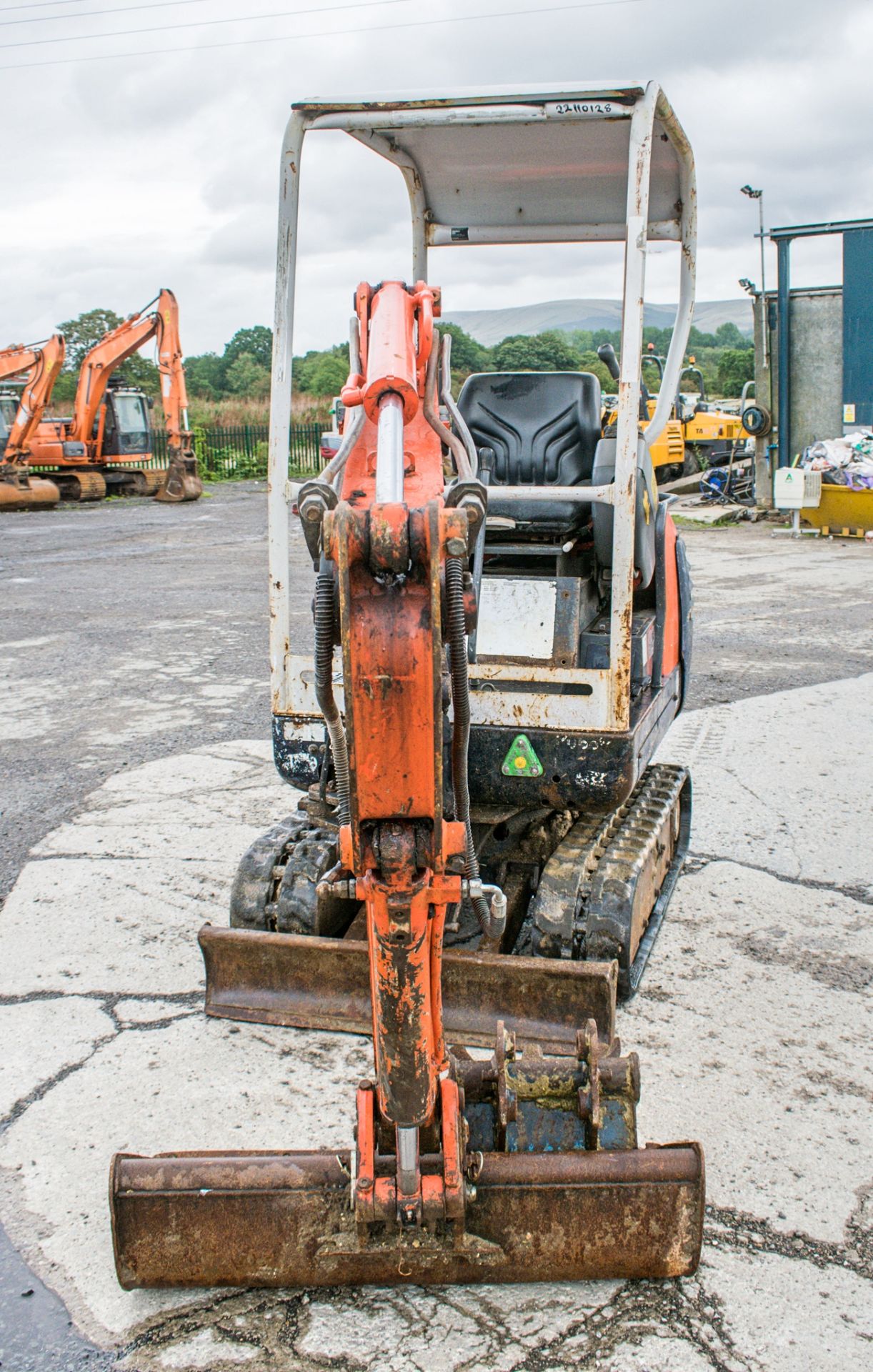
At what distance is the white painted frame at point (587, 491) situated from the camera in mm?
3559

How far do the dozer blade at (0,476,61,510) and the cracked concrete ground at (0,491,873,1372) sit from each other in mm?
16606

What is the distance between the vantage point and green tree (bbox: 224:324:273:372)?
4769 centimetres

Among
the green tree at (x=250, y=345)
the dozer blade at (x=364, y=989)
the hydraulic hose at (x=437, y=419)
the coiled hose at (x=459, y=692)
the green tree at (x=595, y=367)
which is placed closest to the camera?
the coiled hose at (x=459, y=692)

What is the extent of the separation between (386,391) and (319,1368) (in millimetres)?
1991

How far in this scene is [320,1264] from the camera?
8.32 ft

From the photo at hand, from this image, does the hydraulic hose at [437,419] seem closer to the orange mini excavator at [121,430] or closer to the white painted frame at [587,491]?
the white painted frame at [587,491]

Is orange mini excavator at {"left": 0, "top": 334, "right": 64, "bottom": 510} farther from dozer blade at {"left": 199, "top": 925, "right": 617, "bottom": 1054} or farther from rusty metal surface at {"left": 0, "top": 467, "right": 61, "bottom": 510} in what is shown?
dozer blade at {"left": 199, "top": 925, "right": 617, "bottom": 1054}

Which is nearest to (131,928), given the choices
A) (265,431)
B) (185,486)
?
(185,486)

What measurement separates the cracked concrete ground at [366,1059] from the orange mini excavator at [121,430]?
1712 centimetres

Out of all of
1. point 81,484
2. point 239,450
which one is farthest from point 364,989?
point 239,450

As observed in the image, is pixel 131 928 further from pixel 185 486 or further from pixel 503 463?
pixel 185 486

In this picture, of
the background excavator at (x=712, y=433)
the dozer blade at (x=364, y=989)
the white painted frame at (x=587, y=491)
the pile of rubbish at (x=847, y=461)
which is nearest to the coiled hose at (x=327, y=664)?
the dozer blade at (x=364, y=989)

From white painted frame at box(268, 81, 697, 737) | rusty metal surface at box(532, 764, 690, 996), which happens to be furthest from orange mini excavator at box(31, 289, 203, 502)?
rusty metal surface at box(532, 764, 690, 996)

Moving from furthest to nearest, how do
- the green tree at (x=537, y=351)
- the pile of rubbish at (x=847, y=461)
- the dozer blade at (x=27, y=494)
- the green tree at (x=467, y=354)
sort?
the dozer blade at (x=27, y=494) → the green tree at (x=467, y=354) → the green tree at (x=537, y=351) → the pile of rubbish at (x=847, y=461)
